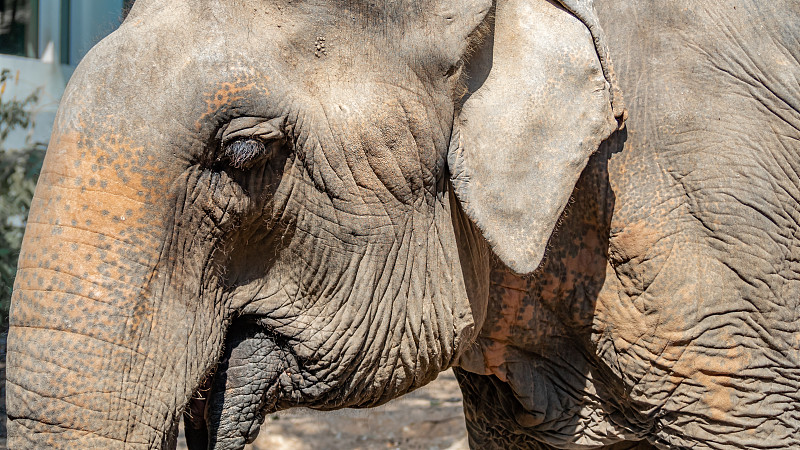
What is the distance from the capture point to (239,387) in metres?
1.75

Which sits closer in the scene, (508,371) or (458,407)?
(508,371)

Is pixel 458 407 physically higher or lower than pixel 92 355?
lower

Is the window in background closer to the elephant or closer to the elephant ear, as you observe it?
the elephant

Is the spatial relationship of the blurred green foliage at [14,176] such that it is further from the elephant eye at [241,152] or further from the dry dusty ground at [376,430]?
the elephant eye at [241,152]

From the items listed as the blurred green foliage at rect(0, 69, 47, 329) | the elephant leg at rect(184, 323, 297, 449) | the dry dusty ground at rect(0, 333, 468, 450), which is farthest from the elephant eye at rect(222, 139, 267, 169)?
the blurred green foliage at rect(0, 69, 47, 329)

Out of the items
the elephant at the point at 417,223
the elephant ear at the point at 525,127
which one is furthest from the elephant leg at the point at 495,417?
the elephant ear at the point at 525,127

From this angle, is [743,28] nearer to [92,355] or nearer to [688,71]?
[688,71]

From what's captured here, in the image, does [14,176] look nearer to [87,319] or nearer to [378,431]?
[378,431]

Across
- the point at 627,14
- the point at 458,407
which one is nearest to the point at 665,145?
the point at 627,14

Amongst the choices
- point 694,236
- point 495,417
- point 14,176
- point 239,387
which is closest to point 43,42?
point 14,176

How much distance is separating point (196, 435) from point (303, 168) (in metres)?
0.61

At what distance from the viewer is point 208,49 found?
155cm

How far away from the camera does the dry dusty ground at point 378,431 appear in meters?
4.97

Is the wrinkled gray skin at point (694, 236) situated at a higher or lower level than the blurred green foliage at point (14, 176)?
higher
